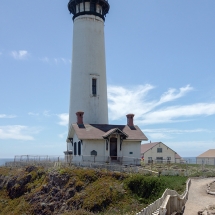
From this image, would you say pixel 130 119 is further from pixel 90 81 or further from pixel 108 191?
pixel 108 191

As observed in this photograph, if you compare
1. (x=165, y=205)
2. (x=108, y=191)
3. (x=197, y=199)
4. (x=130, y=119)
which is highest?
(x=130, y=119)

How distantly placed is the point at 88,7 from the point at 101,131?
1429 cm

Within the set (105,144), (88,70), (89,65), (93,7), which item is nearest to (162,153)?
(88,70)

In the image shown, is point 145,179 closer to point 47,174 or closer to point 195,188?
point 195,188

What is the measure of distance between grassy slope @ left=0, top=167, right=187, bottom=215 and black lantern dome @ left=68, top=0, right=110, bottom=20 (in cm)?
1842

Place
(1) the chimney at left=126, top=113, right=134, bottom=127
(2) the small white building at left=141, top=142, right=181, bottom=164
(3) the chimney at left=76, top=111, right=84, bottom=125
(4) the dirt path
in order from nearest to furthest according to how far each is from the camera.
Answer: (4) the dirt path
(3) the chimney at left=76, top=111, right=84, bottom=125
(1) the chimney at left=126, top=113, right=134, bottom=127
(2) the small white building at left=141, top=142, right=181, bottom=164

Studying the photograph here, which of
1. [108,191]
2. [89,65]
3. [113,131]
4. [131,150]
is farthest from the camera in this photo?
[89,65]

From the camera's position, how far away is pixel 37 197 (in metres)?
22.6

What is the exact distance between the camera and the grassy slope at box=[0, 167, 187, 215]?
60.9ft

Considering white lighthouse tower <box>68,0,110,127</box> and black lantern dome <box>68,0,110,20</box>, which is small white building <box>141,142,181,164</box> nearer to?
white lighthouse tower <box>68,0,110,127</box>

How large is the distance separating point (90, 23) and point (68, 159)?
1506cm

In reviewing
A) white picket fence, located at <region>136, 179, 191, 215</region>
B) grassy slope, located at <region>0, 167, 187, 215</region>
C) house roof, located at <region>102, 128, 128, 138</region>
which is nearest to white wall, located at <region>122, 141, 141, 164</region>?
house roof, located at <region>102, 128, 128, 138</region>

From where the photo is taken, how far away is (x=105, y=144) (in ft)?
91.7

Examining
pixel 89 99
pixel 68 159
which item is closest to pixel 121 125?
pixel 89 99
